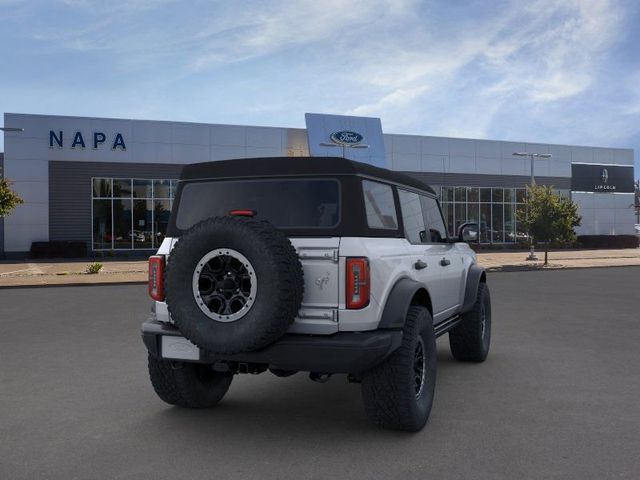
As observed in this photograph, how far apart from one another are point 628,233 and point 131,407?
46818mm

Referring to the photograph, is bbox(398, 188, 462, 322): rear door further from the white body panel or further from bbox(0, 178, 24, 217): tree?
bbox(0, 178, 24, 217): tree

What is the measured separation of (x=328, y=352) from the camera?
13.0ft

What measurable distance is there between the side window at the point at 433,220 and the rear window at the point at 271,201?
1.57 m

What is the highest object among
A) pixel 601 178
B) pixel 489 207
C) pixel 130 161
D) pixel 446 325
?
pixel 601 178

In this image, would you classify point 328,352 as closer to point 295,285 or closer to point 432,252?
point 295,285

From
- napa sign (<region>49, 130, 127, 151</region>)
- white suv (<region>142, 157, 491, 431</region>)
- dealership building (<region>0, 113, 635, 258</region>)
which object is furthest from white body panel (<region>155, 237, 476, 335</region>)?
napa sign (<region>49, 130, 127, 151</region>)

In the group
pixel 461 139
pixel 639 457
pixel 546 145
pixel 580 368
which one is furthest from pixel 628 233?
pixel 639 457

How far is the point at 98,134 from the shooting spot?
31.6 m

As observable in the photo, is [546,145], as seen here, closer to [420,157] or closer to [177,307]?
[420,157]

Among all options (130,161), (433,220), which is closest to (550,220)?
(130,161)

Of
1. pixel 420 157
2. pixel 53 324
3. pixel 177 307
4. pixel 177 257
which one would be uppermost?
pixel 420 157

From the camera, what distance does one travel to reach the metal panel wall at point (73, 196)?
31297mm

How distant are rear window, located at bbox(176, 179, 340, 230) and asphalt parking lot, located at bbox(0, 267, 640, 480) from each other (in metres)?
1.55

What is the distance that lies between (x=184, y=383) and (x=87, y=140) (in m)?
29.6
